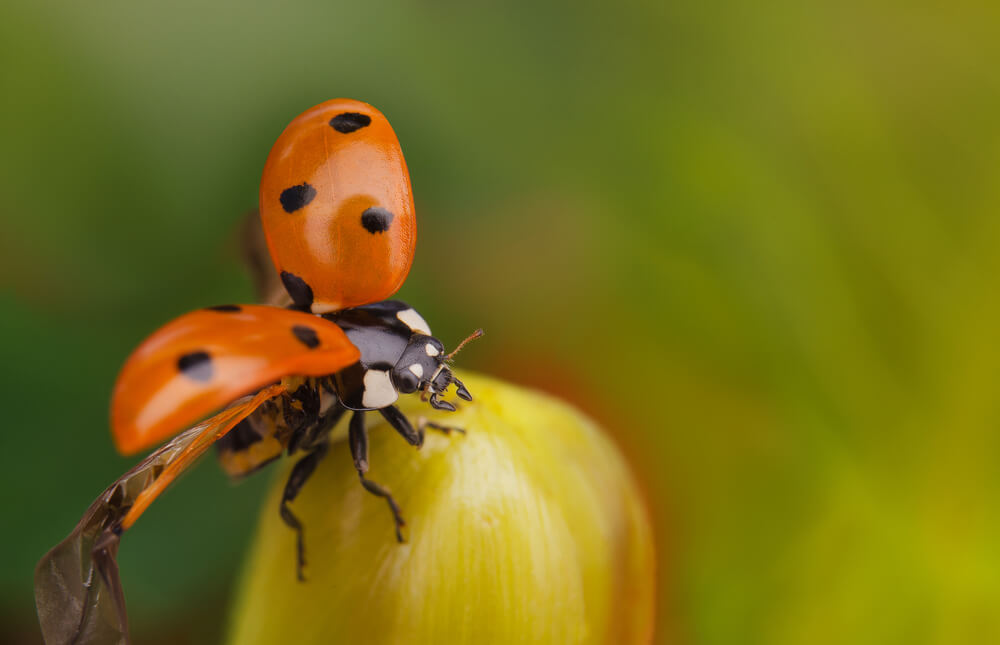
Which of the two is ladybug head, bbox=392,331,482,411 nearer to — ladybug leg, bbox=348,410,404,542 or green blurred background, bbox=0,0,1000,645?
ladybug leg, bbox=348,410,404,542

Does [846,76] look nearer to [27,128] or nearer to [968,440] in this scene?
[968,440]

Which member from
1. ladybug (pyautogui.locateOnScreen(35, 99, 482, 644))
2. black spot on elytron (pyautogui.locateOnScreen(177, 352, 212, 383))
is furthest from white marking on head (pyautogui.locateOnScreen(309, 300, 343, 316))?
black spot on elytron (pyautogui.locateOnScreen(177, 352, 212, 383))

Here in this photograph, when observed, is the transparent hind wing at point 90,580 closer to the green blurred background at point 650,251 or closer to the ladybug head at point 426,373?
the ladybug head at point 426,373

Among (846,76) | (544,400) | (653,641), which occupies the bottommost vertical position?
(653,641)

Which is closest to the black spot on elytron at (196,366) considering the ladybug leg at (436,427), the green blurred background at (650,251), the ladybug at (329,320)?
the ladybug at (329,320)

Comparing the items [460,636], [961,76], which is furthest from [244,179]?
[961,76]

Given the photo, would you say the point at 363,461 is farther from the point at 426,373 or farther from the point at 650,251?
the point at 650,251
